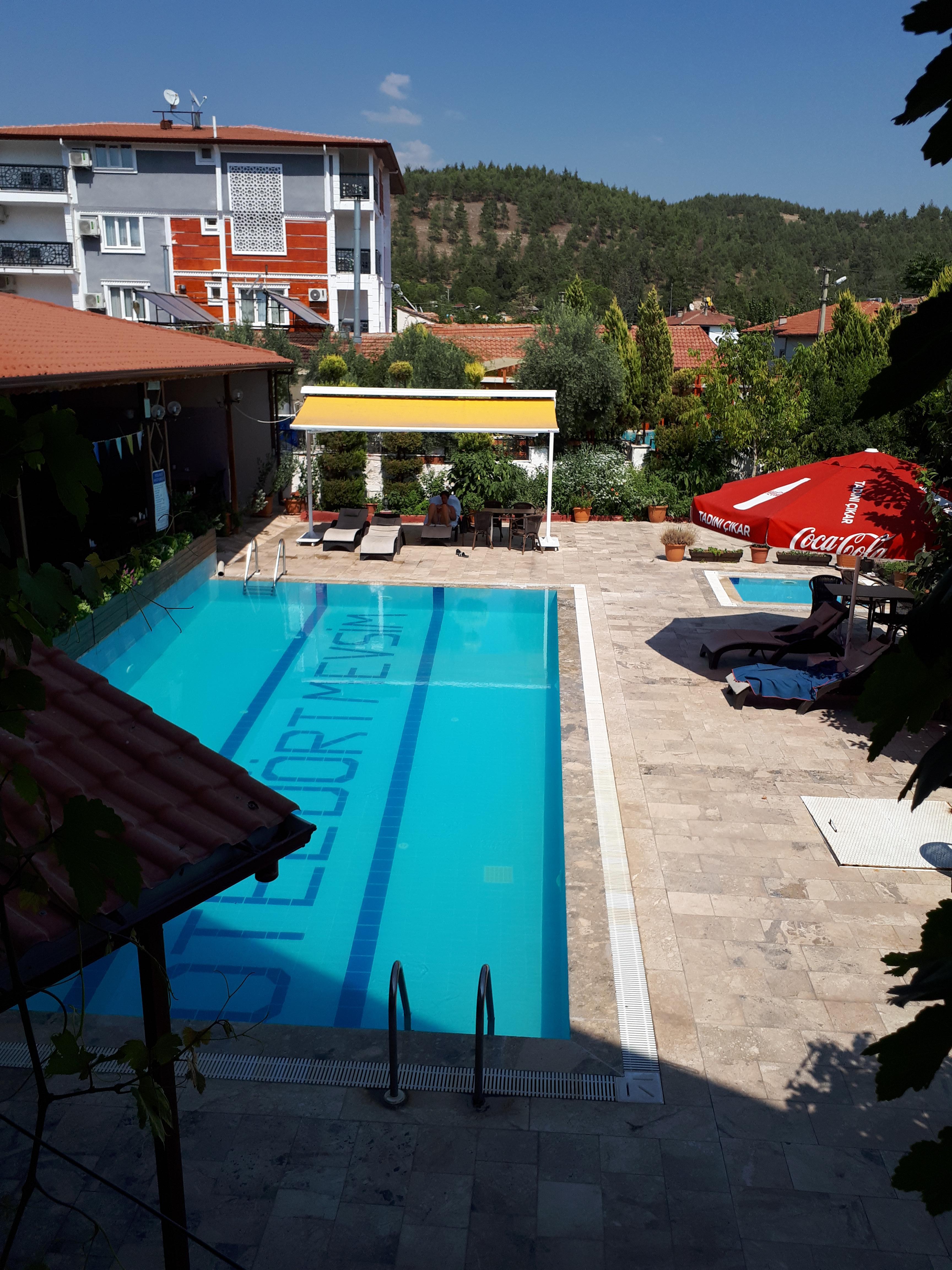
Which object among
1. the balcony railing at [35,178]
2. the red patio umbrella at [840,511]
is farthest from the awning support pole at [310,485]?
the balcony railing at [35,178]

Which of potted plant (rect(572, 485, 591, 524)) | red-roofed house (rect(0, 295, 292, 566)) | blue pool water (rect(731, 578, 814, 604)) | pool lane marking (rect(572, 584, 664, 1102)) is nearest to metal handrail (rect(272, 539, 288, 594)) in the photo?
red-roofed house (rect(0, 295, 292, 566))

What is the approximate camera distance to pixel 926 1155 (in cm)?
120

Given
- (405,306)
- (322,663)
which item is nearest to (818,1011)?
(322,663)

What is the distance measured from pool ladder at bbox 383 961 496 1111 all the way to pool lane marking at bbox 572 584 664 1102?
799 mm

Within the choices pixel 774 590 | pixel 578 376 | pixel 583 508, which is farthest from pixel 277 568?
pixel 578 376

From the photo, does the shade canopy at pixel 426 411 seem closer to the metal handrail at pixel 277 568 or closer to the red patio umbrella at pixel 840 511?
the metal handrail at pixel 277 568

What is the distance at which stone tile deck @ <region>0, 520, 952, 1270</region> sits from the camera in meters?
4.44

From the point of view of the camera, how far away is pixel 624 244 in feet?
392

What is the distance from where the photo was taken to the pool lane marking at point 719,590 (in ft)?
51.8

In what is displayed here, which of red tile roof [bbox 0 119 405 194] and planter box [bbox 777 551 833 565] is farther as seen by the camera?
red tile roof [bbox 0 119 405 194]

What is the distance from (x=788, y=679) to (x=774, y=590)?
624 cm

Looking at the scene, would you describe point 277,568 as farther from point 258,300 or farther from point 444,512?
point 258,300

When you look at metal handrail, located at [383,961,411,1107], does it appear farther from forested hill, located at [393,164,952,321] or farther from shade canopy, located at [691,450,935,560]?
forested hill, located at [393,164,952,321]

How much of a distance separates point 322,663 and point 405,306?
246 ft
